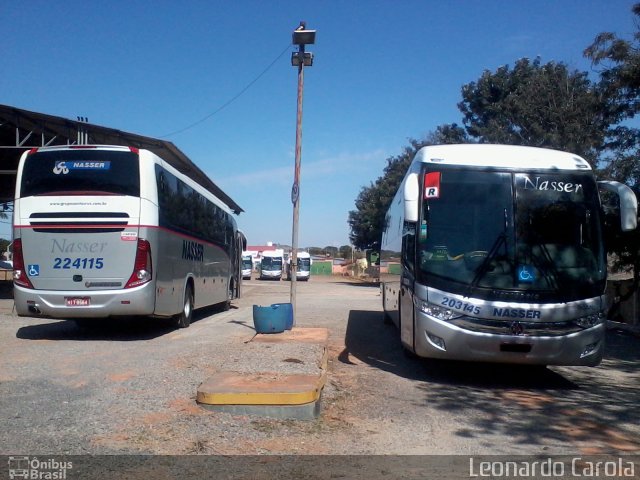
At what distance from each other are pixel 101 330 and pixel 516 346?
949 cm

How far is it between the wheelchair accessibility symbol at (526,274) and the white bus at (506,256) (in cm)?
1

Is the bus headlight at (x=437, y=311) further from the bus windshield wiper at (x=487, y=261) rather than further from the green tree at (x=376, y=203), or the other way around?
the green tree at (x=376, y=203)

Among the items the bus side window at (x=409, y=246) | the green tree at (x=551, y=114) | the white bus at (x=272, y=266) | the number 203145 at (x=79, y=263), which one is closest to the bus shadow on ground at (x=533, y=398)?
the bus side window at (x=409, y=246)

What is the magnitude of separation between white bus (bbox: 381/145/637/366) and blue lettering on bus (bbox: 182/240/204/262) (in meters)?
6.48

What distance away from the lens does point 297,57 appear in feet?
43.4

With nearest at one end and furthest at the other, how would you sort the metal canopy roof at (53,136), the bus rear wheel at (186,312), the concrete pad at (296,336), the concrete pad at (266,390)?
the concrete pad at (266,390), the concrete pad at (296,336), the bus rear wheel at (186,312), the metal canopy roof at (53,136)

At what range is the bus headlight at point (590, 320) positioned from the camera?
26.0 feet

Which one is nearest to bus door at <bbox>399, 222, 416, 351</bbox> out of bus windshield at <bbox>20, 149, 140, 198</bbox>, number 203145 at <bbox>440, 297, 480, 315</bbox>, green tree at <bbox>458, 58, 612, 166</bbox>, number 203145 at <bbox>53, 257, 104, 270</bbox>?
number 203145 at <bbox>440, 297, 480, 315</bbox>

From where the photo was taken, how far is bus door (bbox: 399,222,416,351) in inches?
338

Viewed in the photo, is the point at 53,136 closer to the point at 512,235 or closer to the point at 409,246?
the point at 409,246

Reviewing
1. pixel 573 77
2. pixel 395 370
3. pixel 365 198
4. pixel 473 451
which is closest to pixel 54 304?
pixel 395 370

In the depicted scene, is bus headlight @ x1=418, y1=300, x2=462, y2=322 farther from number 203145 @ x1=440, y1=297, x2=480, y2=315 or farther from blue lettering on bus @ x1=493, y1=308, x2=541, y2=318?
blue lettering on bus @ x1=493, y1=308, x2=541, y2=318

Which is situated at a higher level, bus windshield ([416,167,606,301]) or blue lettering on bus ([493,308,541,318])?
bus windshield ([416,167,606,301])

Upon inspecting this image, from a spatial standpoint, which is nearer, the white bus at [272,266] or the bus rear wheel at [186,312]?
the bus rear wheel at [186,312]
